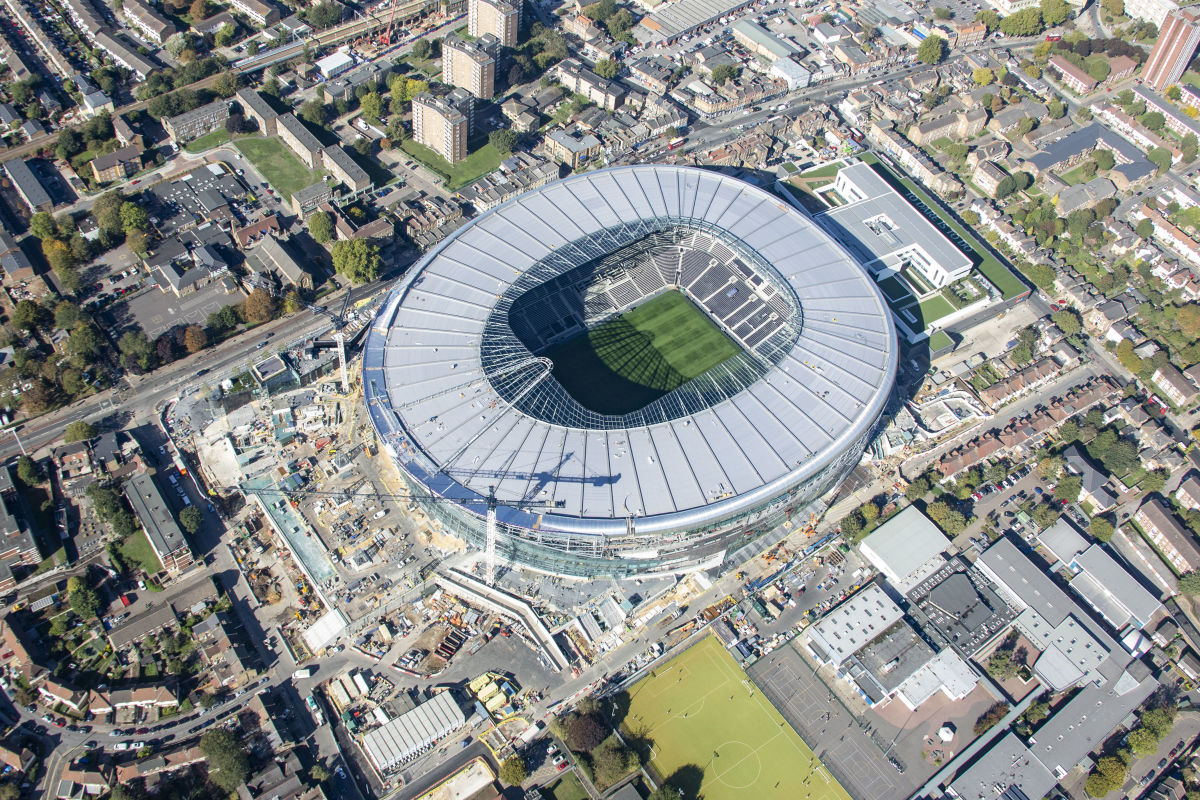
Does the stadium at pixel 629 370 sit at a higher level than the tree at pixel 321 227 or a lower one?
lower

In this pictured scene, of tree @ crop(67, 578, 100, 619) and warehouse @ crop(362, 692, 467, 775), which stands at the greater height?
tree @ crop(67, 578, 100, 619)

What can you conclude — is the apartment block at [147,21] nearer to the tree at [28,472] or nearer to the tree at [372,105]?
the tree at [372,105]

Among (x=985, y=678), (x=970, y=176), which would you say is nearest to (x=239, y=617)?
(x=985, y=678)

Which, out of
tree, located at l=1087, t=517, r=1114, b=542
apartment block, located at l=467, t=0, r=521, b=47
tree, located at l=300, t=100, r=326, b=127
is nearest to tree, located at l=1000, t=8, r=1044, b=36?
apartment block, located at l=467, t=0, r=521, b=47

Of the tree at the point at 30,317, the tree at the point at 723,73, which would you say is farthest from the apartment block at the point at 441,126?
the tree at the point at 30,317

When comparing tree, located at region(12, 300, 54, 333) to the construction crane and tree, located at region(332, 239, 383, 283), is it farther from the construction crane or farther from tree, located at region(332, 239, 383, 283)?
the construction crane

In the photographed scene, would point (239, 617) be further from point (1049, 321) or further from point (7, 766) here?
point (1049, 321)
